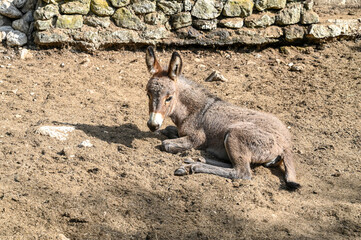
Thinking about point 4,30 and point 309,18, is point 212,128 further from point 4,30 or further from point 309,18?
point 4,30

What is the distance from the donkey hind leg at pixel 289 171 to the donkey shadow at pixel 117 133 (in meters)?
2.05

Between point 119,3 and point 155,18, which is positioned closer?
point 119,3

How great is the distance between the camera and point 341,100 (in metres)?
8.09

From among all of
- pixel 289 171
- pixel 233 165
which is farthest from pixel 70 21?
pixel 289 171

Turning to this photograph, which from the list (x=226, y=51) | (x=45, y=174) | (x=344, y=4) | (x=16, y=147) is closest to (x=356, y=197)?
(x=45, y=174)

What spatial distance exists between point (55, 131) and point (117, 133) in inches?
37.6

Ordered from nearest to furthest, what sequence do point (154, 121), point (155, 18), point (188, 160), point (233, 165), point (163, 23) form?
point (233, 165)
point (188, 160)
point (154, 121)
point (155, 18)
point (163, 23)

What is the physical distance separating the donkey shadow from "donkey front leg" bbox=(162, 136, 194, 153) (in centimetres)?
51

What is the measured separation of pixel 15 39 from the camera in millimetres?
9211

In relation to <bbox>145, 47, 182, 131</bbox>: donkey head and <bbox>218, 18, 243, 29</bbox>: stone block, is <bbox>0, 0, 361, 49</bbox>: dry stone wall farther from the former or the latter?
<bbox>145, 47, 182, 131</bbox>: donkey head

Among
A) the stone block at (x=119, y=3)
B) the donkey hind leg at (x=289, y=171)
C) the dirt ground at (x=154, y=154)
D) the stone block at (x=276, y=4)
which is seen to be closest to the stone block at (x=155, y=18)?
the stone block at (x=119, y=3)

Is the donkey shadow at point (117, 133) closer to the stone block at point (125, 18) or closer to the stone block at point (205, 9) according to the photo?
the stone block at point (125, 18)

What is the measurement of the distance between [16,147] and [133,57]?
424 cm

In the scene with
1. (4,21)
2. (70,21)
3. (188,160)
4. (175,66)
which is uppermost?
(175,66)
